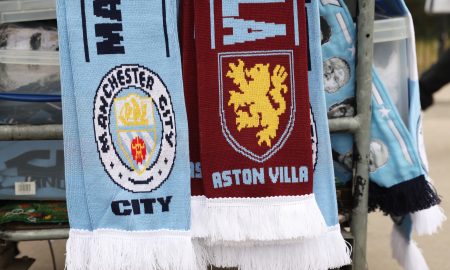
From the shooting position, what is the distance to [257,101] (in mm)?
1849

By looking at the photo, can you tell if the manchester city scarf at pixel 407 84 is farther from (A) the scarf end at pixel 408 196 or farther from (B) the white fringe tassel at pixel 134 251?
(B) the white fringe tassel at pixel 134 251

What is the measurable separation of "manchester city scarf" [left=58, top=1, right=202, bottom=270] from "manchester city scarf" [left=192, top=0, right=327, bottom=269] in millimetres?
81

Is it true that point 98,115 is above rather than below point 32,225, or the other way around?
above

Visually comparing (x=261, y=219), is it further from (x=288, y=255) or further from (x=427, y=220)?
(x=427, y=220)

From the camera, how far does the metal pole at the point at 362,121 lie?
6.40ft

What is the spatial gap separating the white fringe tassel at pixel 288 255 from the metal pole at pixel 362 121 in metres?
0.17

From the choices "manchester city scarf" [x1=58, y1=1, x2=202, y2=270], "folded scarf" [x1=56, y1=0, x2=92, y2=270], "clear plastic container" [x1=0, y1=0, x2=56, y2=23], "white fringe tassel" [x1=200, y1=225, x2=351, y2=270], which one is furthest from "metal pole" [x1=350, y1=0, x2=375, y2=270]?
"clear plastic container" [x1=0, y1=0, x2=56, y2=23]

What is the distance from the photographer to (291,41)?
1.84 meters

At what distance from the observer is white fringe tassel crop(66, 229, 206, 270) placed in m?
1.83

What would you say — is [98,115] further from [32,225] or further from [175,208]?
[32,225]

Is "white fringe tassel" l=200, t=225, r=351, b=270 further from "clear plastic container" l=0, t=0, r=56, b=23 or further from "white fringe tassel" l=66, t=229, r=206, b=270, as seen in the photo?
"clear plastic container" l=0, t=0, r=56, b=23

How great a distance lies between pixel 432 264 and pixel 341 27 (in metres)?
1.57

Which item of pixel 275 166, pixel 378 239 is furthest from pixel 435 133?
pixel 275 166

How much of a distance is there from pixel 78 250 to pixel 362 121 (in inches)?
36.8
